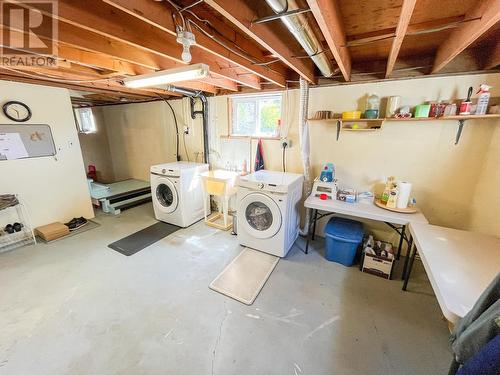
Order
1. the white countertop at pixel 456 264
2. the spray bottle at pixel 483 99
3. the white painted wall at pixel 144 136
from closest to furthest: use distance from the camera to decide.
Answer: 1. the white countertop at pixel 456 264
2. the spray bottle at pixel 483 99
3. the white painted wall at pixel 144 136

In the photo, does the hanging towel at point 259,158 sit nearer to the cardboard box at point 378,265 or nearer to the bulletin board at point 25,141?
the cardboard box at point 378,265

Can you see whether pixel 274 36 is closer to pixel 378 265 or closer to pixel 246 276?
pixel 246 276

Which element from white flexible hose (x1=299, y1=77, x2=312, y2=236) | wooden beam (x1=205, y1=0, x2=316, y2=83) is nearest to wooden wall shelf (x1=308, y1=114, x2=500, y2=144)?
white flexible hose (x1=299, y1=77, x2=312, y2=236)

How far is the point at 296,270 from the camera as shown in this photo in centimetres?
251

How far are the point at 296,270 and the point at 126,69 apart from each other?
117 inches

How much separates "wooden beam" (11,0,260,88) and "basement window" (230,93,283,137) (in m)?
1.67

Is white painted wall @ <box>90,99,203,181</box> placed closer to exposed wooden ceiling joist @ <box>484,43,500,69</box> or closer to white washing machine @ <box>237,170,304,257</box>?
white washing machine @ <box>237,170,304,257</box>

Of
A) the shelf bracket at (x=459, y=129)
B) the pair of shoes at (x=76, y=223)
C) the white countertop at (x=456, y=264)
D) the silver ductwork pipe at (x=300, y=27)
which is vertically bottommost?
the pair of shoes at (x=76, y=223)

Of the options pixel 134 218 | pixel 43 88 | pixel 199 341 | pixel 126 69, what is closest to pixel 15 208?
pixel 134 218

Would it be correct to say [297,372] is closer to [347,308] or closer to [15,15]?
[347,308]

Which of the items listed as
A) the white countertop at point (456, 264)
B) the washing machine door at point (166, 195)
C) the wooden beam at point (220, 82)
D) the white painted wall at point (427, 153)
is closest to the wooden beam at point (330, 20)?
the white painted wall at point (427, 153)

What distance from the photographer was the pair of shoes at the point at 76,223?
3.41 meters

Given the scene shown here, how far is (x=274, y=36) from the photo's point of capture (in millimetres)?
1560

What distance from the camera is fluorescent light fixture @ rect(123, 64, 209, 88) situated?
5.77 ft
